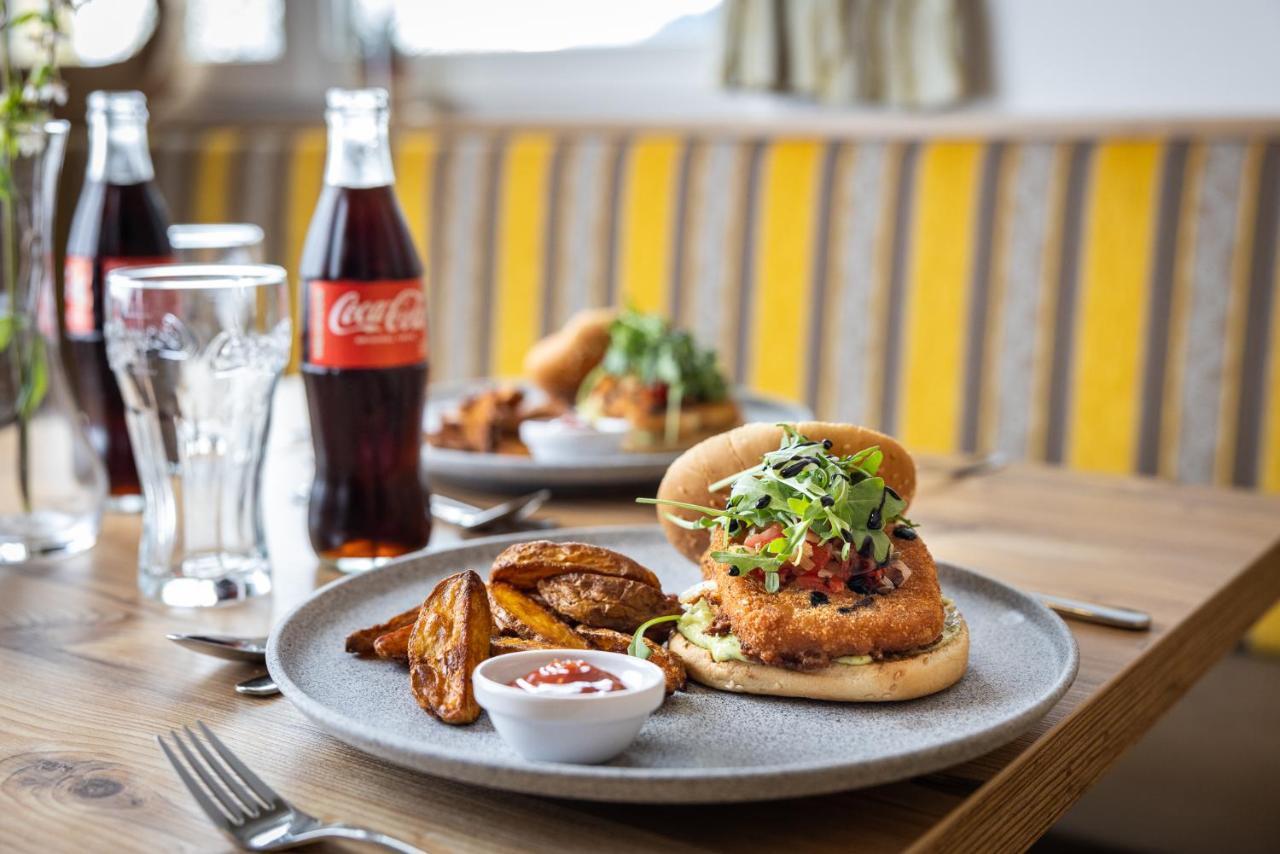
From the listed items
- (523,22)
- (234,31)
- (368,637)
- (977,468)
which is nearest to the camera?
(368,637)

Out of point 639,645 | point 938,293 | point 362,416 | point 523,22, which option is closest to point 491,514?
point 362,416

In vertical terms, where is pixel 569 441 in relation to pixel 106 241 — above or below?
below

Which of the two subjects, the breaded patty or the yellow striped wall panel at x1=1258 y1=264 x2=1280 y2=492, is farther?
the yellow striped wall panel at x1=1258 y1=264 x2=1280 y2=492

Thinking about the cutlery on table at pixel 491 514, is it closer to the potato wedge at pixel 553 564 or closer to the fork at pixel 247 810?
the potato wedge at pixel 553 564

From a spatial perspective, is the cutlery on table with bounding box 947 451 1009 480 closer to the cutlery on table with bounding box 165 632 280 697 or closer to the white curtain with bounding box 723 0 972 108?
the cutlery on table with bounding box 165 632 280 697

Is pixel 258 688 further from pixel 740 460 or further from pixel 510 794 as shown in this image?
pixel 740 460

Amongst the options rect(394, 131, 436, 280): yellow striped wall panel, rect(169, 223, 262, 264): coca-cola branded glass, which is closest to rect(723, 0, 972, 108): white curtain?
rect(394, 131, 436, 280): yellow striped wall panel

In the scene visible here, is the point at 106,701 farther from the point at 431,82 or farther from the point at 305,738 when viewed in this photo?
the point at 431,82
